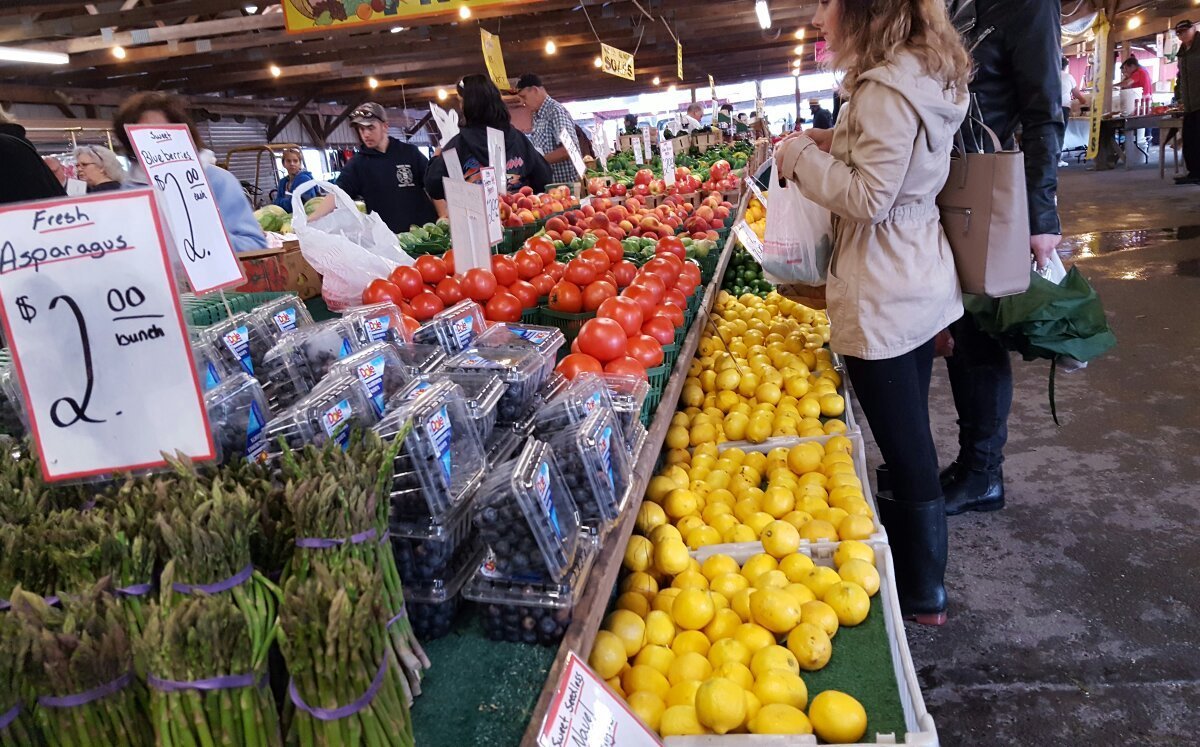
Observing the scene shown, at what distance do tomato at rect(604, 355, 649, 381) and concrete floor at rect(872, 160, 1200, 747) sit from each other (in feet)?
4.11

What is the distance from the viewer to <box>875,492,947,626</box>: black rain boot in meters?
2.28

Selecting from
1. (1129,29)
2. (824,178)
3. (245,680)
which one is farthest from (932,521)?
(1129,29)

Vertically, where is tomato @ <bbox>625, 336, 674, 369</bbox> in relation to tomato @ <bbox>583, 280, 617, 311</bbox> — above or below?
below

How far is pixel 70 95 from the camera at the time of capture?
13.6 metres

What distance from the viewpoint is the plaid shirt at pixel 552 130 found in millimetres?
6973

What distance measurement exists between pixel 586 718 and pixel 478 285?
1.66 metres

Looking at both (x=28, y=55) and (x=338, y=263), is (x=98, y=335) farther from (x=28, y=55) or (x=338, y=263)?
(x=28, y=55)

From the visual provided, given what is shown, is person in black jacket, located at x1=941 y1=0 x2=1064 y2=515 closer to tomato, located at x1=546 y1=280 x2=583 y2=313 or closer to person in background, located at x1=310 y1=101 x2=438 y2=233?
tomato, located at x1=546 y1=280 x2=583 y2=313

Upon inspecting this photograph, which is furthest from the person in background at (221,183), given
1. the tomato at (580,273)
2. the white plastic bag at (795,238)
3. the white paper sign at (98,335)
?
the white paper sign at (98,335)

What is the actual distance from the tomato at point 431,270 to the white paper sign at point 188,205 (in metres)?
0.94

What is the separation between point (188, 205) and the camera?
1.72m

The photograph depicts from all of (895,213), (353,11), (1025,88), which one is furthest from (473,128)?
(895,213)

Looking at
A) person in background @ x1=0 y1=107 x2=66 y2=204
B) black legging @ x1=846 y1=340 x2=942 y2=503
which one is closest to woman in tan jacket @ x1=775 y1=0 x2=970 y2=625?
black legging @ x1=846 y1=340 x2=942 y2=503

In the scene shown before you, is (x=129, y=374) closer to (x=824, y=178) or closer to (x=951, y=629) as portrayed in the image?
(x=824, y=178)
